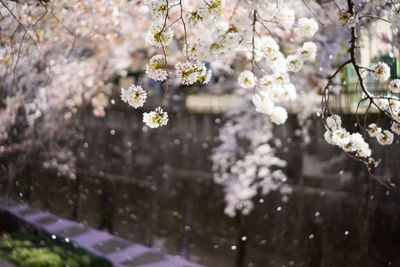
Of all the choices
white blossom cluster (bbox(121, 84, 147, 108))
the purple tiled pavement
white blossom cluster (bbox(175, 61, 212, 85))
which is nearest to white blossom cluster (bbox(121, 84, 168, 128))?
white blossom cluster (bbox(121, 84, 147, 108))

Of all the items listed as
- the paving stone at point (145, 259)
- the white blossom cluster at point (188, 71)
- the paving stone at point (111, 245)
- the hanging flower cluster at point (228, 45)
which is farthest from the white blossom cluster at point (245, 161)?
the white blossom cluster at point (188, 71)

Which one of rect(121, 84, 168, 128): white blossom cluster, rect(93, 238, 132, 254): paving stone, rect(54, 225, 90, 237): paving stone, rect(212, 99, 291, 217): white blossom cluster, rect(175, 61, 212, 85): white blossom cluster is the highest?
rect(175, 61, 212, 85): white blossom cluster

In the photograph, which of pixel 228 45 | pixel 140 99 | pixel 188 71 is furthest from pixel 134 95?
pixel 228 45

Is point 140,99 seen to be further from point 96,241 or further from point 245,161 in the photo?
point 245,161

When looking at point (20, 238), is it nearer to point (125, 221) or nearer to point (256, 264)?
point (125, 221)

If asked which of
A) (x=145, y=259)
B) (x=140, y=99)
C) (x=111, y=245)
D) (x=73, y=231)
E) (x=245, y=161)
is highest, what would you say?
(x=140, y=99)

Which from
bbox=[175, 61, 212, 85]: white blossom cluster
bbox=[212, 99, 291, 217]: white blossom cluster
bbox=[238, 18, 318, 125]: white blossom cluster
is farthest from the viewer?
bbox=[212, 99, 291, 217]: white blossom cluster

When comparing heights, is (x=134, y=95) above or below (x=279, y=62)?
below

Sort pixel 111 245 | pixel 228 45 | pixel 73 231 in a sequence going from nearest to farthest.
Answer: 1. pixel 228 45
2. pixel 73 231
3. pixel 111 245

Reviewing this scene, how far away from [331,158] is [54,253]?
293 cm

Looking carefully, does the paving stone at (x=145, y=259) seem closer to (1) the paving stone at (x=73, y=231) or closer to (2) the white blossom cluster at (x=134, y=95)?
(1) the paving stone at (x=73, y=231)

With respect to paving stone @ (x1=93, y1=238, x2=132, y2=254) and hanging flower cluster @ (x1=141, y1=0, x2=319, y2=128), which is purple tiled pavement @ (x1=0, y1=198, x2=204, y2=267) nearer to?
paving stone @ (x1=93, y1=238, x2=132, y2=254)

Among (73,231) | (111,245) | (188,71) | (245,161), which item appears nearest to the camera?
(188,71)

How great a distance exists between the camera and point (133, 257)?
5355 millimetres
